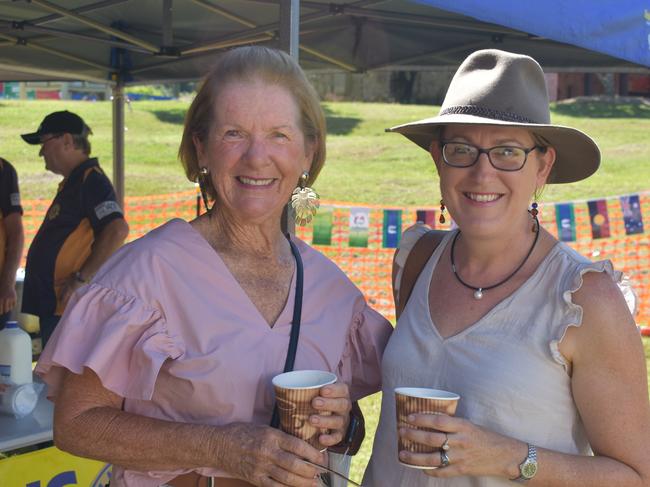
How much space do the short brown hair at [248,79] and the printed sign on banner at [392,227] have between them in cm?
799

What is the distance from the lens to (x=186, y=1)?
16.2 feet

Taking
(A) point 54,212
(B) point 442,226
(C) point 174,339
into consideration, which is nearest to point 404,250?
(C) point 174,339

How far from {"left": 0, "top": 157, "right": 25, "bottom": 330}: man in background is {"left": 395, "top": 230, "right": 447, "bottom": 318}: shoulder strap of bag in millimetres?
4203

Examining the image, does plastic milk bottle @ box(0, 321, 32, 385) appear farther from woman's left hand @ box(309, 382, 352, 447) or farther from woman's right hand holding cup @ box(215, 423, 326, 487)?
woman's left hand @ box(309, 382, 352, 447)

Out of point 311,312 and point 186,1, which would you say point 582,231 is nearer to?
point 186,1

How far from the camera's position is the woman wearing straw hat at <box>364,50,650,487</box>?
1791mm

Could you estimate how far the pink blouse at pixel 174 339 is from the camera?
70.4 inches

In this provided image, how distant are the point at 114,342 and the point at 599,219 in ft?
31.3

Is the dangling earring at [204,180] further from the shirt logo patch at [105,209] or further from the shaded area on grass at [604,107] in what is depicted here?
the shaded area on grass at [604,107]

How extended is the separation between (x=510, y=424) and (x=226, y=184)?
0.88m

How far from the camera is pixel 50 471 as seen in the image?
3262mm

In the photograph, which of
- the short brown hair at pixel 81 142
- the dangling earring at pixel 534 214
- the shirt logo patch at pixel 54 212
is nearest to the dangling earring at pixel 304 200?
the dangling earring at pixel 534 214

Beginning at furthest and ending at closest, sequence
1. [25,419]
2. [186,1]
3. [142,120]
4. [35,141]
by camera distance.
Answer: [142,120]
[35,141]
[186,1]
[25,419]

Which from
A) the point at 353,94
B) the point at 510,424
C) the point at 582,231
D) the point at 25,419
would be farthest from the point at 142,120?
the point at 510,424
